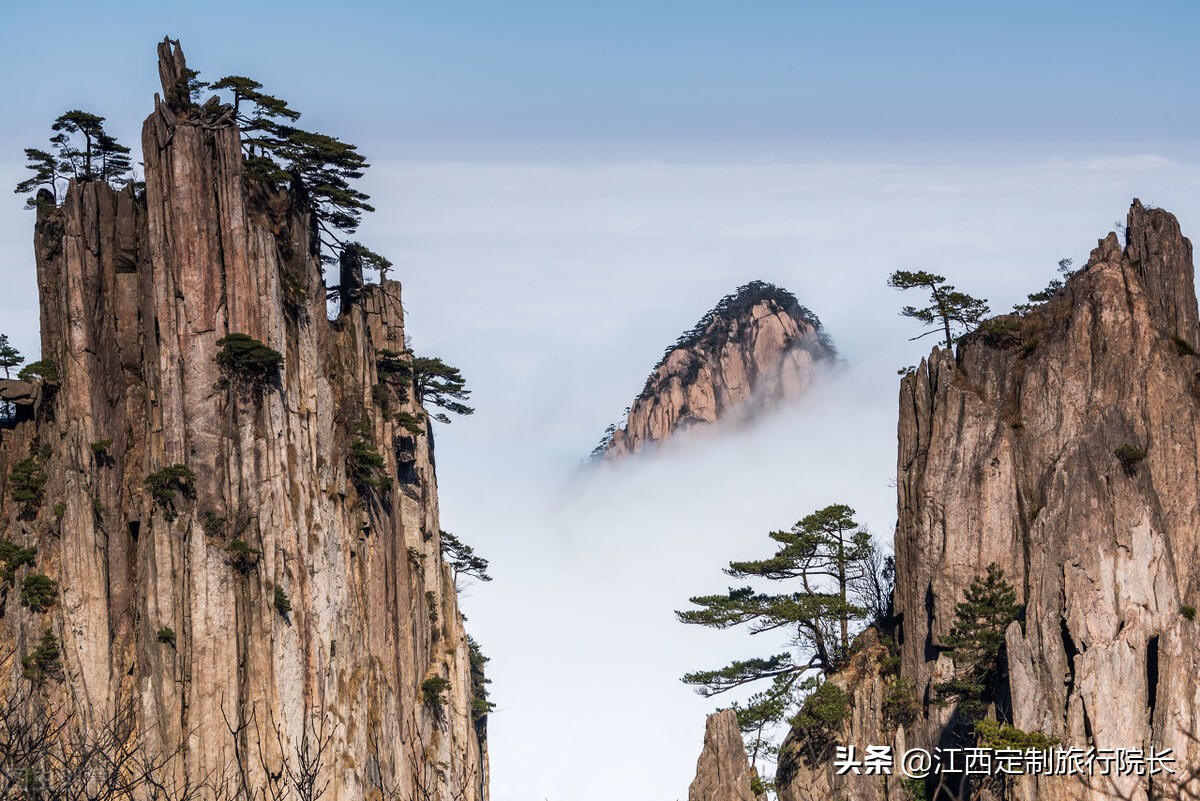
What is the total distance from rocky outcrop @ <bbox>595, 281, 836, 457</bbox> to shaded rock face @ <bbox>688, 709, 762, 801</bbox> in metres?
120

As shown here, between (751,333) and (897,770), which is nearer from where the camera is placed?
(897,770)

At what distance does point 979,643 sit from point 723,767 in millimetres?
10898

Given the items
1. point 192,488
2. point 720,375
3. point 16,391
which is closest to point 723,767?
point 192,488

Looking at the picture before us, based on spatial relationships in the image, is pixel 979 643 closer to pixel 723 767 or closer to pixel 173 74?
pixel 723 767

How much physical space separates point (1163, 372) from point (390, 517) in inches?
1495

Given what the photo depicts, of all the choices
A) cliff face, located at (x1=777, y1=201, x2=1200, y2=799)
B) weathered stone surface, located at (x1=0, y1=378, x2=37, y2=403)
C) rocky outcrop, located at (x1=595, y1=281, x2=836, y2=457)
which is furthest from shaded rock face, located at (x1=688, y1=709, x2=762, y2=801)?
rocky outcrop, located at (x1=595, y1=281, x2=836, y2=457)

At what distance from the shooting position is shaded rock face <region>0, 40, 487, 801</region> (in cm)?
6938

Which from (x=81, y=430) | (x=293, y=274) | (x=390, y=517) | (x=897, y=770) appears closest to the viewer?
(x=897, y=770)

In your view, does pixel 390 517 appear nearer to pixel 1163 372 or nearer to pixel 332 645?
pixel 332 645

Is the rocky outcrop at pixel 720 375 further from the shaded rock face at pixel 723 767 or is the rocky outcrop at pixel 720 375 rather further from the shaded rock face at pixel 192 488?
the shaded rock face at pixel 723 767

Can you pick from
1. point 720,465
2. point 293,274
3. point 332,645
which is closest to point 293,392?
point 293,274

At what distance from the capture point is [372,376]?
87.2 meters

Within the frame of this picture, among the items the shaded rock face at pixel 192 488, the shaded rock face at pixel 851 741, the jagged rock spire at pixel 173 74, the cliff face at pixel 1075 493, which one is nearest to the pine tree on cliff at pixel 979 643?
the cliff face at pixel 1075 493

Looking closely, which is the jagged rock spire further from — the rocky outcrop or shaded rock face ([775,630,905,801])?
the rocky outcrop
